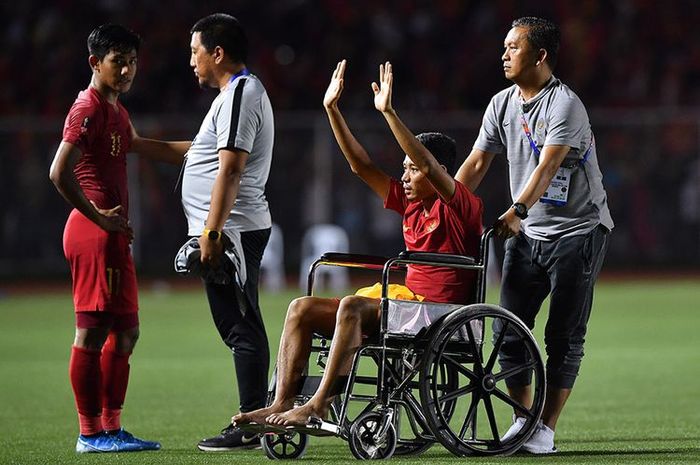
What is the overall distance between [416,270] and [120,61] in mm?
1936

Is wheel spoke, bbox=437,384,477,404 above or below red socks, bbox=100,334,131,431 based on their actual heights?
above

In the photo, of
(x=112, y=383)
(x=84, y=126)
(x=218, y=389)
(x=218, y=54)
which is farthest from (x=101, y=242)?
(x=218, y=389)

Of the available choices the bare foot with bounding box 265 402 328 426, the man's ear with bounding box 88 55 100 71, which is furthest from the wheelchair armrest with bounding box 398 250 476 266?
the man's ear with bounding box 88 55 100 71

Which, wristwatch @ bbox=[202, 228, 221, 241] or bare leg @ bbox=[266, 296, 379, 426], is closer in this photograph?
bare leg @ bbox=[266, 296, 379, 426]

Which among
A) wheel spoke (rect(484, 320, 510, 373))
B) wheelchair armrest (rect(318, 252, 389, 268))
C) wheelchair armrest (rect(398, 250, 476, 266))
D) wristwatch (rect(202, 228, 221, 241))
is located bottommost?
wheel spoke (rect(484, 320, 510, 373))

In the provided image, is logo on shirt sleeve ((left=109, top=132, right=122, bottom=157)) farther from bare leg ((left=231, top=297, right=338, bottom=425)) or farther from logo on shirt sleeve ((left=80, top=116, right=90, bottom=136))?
bare leg ((left=231, top=297, right=338, bottom=425))

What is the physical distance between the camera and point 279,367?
712 cm

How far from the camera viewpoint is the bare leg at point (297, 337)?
23.2 feet

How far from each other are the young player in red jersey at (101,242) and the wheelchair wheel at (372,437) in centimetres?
134

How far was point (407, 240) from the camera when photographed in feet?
24.6

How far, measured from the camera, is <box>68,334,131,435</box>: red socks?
767 centimetres

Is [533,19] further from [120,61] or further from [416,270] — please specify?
[120,61]

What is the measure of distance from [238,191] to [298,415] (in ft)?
4.70

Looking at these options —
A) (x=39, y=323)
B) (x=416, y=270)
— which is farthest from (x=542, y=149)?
(x=39, y=323)
